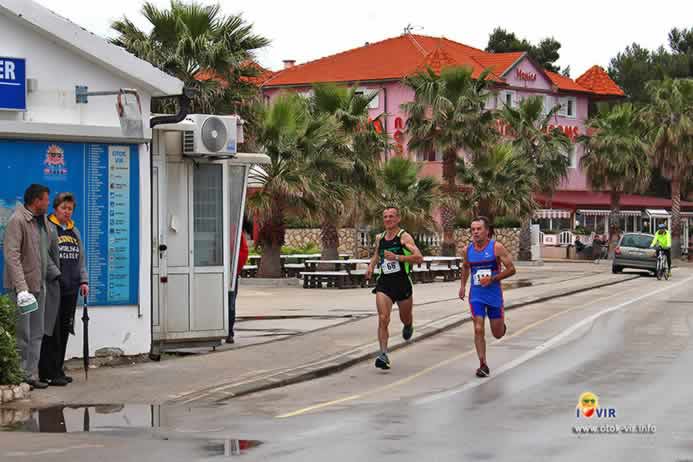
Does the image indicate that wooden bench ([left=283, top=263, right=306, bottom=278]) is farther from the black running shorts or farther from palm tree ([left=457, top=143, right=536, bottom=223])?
the black running shorts

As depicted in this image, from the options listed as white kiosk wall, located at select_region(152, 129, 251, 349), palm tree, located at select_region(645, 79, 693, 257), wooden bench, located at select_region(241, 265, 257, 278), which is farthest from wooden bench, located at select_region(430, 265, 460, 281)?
Answer: palm tree, located at select_region(645, 79, 693, 257)

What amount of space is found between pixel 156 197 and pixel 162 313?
4.55ft

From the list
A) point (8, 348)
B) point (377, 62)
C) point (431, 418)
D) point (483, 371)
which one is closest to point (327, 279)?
point (483, 371)

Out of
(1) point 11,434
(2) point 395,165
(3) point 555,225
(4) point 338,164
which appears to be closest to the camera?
(1) point 11,434

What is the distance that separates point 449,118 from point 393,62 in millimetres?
21891

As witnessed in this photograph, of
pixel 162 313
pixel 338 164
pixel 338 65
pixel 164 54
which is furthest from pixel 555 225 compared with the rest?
pixel 162 313

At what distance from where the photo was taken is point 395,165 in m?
40.4

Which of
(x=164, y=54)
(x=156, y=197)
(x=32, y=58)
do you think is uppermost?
(x=164, y=54)

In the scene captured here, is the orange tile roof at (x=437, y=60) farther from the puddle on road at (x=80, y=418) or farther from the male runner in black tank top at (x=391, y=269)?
the puddle on road at (x=80, y=418)

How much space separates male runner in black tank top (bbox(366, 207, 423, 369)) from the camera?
45.7ft

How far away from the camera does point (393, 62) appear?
6900 cm

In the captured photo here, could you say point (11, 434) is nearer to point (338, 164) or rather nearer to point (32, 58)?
point (32, 58)

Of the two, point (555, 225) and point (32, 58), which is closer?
point (32, 58)

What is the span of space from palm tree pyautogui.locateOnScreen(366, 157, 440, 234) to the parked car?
6.66 meters
